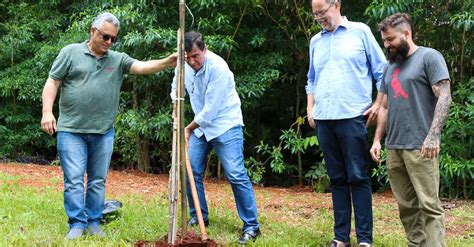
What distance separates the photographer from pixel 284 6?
8.37 metres

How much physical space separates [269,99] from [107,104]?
5272 millimetres

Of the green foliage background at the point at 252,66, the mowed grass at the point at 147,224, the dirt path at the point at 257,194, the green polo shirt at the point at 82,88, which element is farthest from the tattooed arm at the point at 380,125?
the green foliage background at the point at 252,66

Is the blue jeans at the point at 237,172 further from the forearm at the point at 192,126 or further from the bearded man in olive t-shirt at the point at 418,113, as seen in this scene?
the bearded man in olive t-shirt at the point at 418,113

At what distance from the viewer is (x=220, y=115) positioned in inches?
174

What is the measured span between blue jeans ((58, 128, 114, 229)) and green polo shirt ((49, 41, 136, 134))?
0.10 metres

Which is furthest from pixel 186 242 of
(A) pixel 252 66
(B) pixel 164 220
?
(A) pixel 252 66

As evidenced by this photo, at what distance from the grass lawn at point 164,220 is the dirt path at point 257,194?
0.04ft

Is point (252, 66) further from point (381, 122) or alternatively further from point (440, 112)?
point (440, 112)

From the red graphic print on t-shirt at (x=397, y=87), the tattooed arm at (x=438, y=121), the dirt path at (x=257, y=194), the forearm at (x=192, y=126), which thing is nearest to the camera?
the tattooed arm at (x=438, y=121)

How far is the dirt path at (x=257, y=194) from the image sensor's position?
5867 mm

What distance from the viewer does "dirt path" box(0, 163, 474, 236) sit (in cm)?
587

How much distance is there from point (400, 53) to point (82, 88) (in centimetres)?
236

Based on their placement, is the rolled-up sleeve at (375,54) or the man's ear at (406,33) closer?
the man's ear at (406,33)

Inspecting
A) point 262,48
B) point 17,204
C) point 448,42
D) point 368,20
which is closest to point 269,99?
point 262,48
